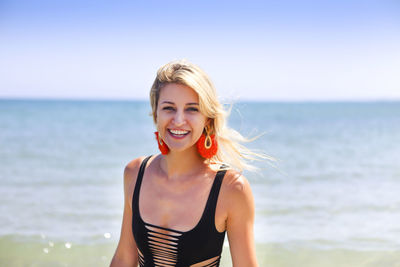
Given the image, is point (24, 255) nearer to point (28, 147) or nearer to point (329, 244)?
point (329, 244)

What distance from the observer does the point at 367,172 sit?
388 inches

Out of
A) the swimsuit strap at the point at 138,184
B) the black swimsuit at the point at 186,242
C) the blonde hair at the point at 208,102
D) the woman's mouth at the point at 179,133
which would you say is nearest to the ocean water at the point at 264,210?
the blonde hair at the point at 208,102

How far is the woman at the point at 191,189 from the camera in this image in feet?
7.73

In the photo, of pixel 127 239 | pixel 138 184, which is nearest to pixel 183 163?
pixel 138 184

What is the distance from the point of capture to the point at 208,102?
236cm

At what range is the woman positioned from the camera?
7.73 feet

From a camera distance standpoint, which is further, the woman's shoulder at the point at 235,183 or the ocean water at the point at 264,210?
the ocean water at the point at 264,210

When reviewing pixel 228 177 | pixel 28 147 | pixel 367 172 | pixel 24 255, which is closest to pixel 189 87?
pixel 228 177

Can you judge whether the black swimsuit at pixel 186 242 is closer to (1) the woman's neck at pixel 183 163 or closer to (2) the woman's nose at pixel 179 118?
(1) the woman's neck at pixel 183 163

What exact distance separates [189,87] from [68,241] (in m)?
3.68

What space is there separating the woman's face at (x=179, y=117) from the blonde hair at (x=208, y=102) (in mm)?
43

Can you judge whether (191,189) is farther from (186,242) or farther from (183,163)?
(186,242)

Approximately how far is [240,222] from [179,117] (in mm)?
720

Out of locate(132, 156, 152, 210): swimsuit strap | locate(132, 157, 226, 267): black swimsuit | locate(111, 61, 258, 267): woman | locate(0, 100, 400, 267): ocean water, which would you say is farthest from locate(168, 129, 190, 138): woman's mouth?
locate(0, 100, 400, 267): ocean water
